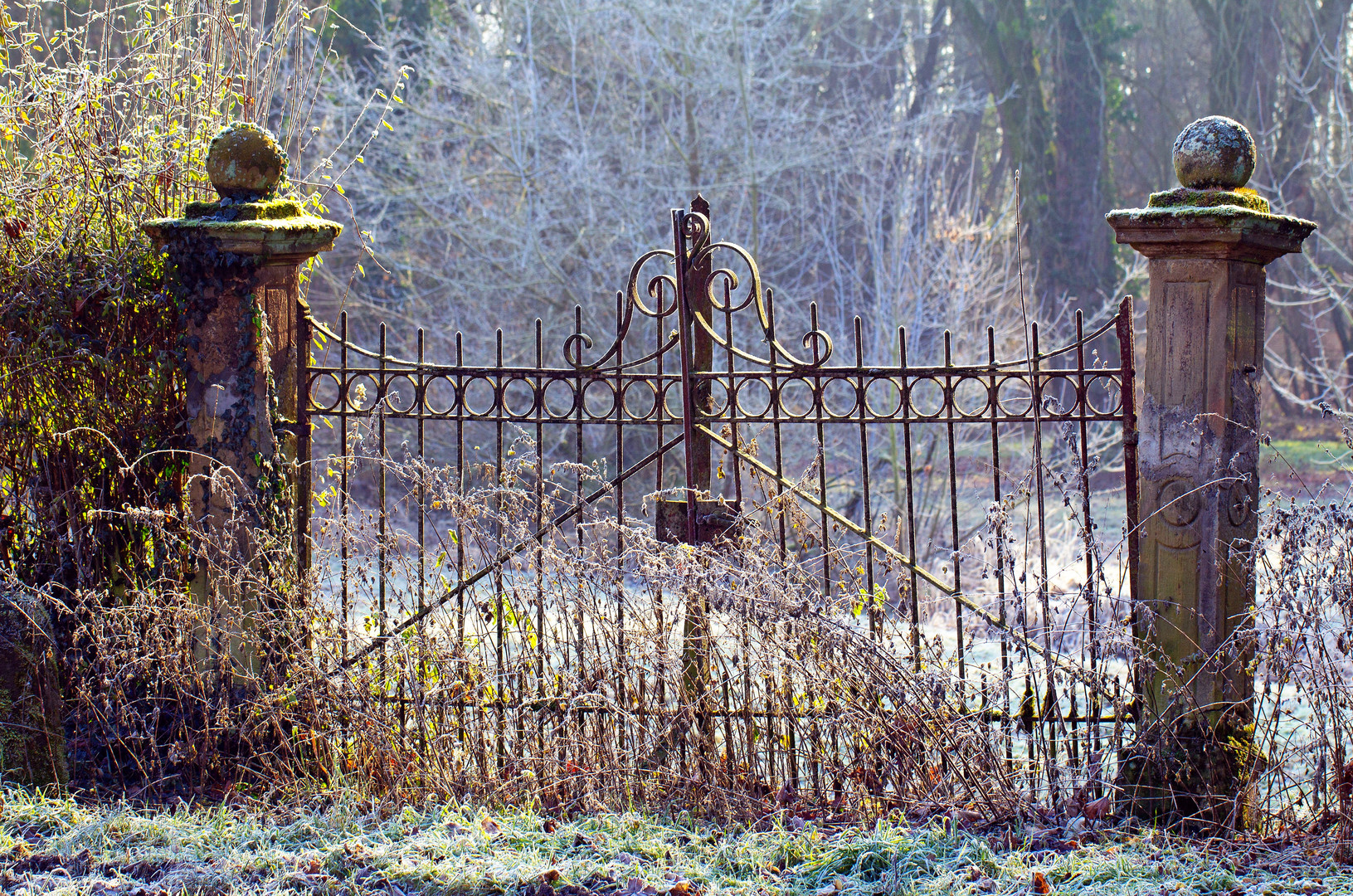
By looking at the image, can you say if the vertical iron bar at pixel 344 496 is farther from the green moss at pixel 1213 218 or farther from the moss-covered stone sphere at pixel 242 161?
the green moss at pixel 1213 218

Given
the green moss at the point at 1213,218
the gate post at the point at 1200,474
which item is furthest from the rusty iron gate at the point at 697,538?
the green moss at the point at 1213,218

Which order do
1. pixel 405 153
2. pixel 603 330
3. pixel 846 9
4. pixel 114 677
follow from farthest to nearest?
pixel 846 9
pixel 405 153
pixel 603 330
pixel 114 677

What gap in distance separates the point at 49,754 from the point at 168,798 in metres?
0.43

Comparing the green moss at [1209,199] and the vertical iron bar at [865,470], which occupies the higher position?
the green moss at [1209,199]

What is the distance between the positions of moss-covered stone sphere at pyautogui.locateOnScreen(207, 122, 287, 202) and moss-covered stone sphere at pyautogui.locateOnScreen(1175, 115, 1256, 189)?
317cm

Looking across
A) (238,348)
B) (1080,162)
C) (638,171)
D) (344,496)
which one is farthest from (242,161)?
(1080,162)

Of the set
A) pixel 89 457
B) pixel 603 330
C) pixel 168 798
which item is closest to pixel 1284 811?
pixel 168 798

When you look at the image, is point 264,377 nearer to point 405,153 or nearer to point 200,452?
point 200,452

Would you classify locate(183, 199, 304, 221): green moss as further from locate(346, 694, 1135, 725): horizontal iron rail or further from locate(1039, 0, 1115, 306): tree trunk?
locate(1039, 0, 1115, 306): tree trunk

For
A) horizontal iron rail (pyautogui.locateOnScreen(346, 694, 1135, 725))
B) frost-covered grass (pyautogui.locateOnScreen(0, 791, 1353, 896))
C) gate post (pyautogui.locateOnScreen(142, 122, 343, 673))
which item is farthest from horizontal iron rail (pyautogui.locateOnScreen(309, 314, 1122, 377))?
frost-covered grass (pyautogui.locateOnScreen(0, 791, 1353, 896))

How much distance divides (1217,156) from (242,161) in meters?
3.37

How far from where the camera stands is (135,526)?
14.0 ft

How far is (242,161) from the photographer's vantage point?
4004mm

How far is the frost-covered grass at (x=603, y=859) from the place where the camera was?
2963mm
